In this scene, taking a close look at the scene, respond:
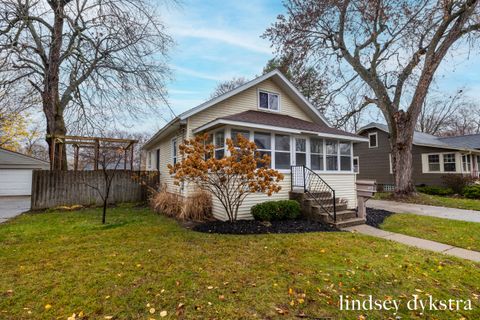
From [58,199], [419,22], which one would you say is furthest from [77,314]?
[419,22]

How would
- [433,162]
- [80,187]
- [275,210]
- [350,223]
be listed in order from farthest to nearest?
1. [433,162]
2. [80,187]
3. [275,210]
4. [350,223]

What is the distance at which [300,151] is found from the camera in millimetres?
9133

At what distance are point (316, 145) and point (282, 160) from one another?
194 centimetres

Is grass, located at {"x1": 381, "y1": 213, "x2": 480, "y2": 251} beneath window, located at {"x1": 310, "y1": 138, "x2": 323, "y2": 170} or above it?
beneath

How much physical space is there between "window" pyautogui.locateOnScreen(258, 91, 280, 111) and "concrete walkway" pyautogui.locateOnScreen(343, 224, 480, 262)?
6.15 meters

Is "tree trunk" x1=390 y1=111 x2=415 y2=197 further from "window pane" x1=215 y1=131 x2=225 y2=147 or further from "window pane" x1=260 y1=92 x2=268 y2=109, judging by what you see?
"window pane" x1=215 y1=131 x2=225 y2=147

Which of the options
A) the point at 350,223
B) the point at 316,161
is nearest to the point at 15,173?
the point at 316,161

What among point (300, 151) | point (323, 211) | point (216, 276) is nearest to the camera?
point (216, 276)

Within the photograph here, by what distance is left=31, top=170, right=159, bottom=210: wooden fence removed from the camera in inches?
384

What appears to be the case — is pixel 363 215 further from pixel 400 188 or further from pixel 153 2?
pixel 153 2

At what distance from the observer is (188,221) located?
7379 millimetres

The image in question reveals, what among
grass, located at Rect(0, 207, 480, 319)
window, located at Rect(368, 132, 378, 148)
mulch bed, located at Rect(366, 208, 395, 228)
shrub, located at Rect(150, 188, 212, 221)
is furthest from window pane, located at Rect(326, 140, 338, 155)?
window, located at Rect(368, 132, 378, 148)

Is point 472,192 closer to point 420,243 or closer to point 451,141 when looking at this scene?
point 451,141

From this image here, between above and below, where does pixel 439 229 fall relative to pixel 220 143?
below
